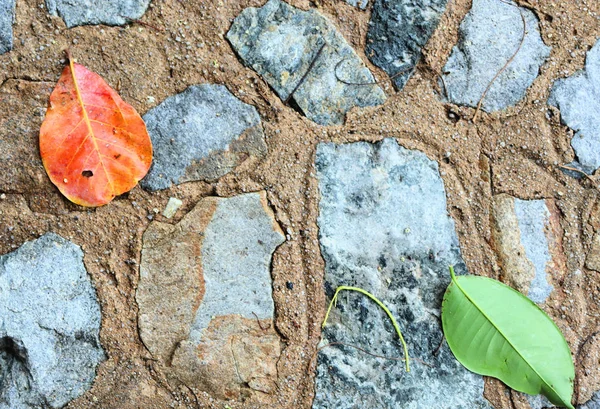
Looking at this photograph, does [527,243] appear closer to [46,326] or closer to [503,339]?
[503,339]

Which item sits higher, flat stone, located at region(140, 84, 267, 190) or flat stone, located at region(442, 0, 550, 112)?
flat stone, located at region(442, 0, 550, 112)

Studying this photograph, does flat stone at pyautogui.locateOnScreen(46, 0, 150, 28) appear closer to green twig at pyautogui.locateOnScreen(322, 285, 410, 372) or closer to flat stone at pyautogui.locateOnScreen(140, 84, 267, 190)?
flat stone at pyautogui.locateOnScreen(140, 84, 267, 190)

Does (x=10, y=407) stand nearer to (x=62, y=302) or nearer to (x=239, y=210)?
(x=62, y=302)

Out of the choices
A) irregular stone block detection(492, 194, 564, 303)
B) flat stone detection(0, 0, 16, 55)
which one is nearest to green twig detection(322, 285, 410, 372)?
irregular stone block detection(492, 194, 564, 303)

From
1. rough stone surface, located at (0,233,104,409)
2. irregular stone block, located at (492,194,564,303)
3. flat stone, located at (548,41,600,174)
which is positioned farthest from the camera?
flat stone, located at (548,41,600,174)

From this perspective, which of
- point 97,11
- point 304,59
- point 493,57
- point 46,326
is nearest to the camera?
point 46,326

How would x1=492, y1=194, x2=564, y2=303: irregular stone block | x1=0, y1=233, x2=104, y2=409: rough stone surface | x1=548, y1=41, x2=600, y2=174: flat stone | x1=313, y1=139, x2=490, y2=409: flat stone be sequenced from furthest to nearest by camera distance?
1. x1=548, y1=41, x2=600, y2=174: flat stone
2. x1=492, y1=194, x2=564, y2=303: irregular stone block
3. x1=313, y1=139, x2=490, y2=409: flat stone
4. x1=0, y1=233, x2=104, y2=409: rough stone surface

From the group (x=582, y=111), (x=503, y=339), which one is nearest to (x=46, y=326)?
(x=503, y=339)
